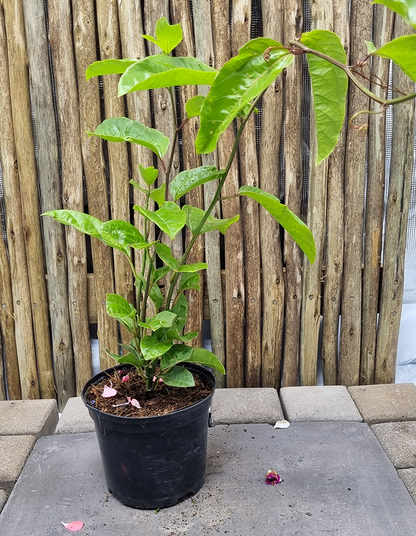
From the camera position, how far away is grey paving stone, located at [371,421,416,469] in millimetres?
1673

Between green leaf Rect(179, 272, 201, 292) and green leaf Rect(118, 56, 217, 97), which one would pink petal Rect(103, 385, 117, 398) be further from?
green leaf Rect(118, 56, 217, 97)

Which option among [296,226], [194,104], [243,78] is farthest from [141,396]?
[243,78]

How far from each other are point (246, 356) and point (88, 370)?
2.31 ft

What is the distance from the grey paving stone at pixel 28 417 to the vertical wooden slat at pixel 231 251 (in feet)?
2.52

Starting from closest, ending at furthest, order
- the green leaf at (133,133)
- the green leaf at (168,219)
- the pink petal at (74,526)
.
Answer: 1. the green leaf at (168,219)
2. the green leaf at (133,133)
3. the pink petal at (74,526)

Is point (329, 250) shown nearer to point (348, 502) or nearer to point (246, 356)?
point (246, 356)

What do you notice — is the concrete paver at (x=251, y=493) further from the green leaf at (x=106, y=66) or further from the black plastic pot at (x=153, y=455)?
the green leaf at (x=106, y=66)

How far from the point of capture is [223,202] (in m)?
2.04

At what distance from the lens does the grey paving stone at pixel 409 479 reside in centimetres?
Answer: 153

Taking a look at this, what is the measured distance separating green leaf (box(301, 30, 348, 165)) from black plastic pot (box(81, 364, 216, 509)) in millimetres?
926

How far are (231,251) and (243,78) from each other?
4.41 feet

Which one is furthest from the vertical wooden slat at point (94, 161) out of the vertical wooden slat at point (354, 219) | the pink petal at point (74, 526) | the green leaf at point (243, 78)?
the green leaf at point (243, 78)

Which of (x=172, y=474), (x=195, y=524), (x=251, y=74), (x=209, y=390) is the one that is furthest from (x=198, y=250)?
(x=251, y=74)

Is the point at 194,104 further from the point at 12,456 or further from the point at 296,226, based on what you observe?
the point at 12,456
